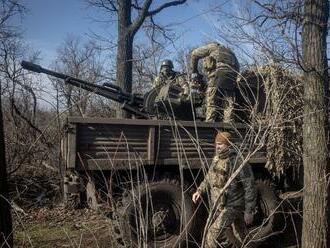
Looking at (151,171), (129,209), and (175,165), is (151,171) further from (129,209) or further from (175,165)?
(129,209)

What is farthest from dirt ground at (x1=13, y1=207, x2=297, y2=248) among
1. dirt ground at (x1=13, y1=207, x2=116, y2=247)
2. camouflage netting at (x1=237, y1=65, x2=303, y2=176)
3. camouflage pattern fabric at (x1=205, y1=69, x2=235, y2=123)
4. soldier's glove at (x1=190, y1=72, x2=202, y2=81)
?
soldier's glove at (x1=190, y1=72, x2=202, y2=81)

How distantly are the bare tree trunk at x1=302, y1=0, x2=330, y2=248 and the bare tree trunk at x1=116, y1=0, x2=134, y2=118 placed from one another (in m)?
8.86

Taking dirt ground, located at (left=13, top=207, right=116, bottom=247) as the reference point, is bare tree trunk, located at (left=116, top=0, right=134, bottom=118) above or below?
above

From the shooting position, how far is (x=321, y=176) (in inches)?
227

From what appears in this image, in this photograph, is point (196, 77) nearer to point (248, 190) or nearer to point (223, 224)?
point (248, 190)

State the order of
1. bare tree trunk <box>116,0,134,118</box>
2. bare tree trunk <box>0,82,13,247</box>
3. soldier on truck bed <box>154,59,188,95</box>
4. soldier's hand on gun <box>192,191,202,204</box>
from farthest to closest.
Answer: bare tree trunk <box>116,0,134,118</box> < soldier on truck bed <box>154,59,188,95</box> < soldier's hand on gun <box>192,191,202,204</box> < bare tree trunk <box>0,82,13,247</box>

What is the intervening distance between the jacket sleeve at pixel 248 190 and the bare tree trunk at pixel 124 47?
8.75 m

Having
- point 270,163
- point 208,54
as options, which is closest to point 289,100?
point 270,163

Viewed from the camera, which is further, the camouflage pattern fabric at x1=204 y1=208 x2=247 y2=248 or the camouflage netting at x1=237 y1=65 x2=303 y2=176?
the camouflage netting at x1=237 y1=65 x2=303 y2=176

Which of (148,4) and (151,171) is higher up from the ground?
(148,4)

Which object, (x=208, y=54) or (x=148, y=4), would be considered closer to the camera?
(x=208, y=54)

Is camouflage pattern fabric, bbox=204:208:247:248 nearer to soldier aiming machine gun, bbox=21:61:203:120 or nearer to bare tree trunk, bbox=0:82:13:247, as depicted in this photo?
soldier aiming machine gun, bbox=21:61:203:120

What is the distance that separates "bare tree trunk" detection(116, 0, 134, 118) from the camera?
568 inches

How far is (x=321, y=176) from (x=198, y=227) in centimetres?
180
